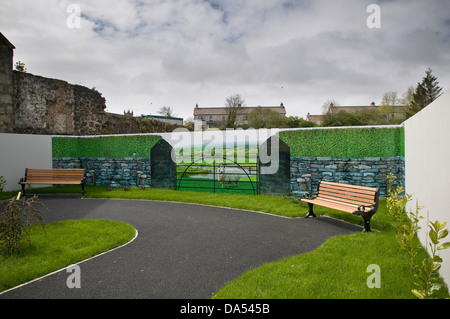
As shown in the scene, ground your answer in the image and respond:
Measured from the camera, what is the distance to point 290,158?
10891 mm

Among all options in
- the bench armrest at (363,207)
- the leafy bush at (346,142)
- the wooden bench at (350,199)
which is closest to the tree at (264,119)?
the leafy bush at (346,142)

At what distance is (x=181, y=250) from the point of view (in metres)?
5.33

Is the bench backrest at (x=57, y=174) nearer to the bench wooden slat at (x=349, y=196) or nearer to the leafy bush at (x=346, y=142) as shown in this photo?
the leafy bush at (x=346, y=142)

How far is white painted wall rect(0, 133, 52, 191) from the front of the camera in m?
12.5

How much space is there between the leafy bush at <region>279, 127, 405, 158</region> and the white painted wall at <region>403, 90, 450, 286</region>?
387 centimetres

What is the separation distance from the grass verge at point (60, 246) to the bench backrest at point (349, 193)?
5.48m

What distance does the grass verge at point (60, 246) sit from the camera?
4.33 metres

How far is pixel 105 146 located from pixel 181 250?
10726 mm

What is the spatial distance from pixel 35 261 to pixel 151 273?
216cm

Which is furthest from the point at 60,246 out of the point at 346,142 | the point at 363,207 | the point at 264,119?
the point at 264,119

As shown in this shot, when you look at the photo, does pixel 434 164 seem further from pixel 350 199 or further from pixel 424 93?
pixel 424 93

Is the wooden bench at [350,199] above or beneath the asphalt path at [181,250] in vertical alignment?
above

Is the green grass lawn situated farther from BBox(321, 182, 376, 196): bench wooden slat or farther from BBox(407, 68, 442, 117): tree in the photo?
BBox(407, 68, 442, 117): tree
